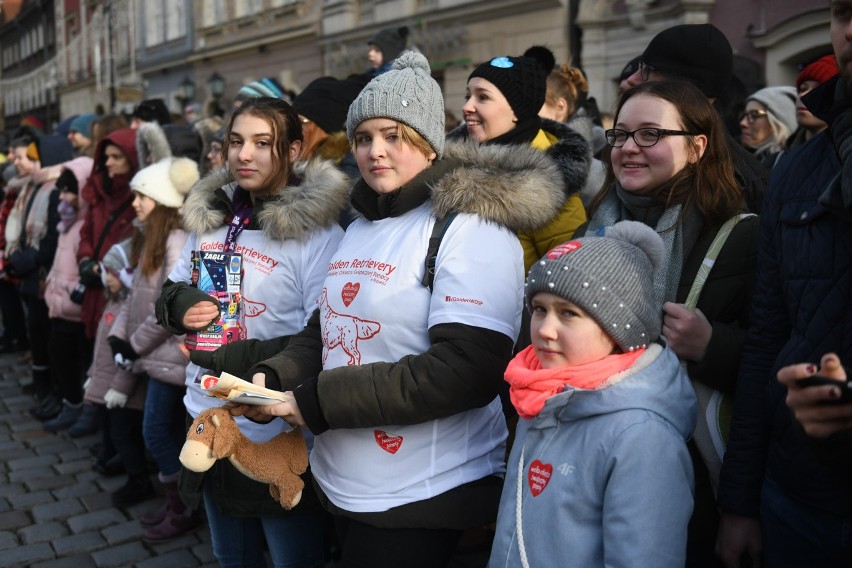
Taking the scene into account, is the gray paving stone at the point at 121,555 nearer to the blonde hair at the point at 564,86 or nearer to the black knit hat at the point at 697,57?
the blonde hair at the point at 564,86

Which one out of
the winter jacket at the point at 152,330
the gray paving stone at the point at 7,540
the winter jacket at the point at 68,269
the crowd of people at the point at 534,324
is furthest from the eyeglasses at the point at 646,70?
the winter jacket at the point at 68,269

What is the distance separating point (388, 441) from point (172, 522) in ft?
8.27

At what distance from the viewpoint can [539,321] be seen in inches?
78.1

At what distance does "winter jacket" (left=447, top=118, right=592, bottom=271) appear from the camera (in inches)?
113

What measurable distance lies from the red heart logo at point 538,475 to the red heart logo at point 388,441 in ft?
1.36

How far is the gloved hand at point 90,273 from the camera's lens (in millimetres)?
5219

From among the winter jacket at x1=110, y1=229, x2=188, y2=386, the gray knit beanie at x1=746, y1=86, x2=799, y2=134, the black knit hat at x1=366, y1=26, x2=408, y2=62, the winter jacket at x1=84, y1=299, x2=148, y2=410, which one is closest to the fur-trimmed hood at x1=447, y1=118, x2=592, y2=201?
the winter jacket at x1=110, y1=229, x2=188, y2=386

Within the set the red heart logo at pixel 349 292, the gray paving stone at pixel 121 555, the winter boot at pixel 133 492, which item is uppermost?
the red heart logo at pixel 349 292

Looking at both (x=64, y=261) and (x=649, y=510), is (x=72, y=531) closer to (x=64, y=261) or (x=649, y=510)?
(x=64, y=261)

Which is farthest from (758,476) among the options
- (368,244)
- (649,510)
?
(368,244)

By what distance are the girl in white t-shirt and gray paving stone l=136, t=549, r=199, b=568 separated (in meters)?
1.89

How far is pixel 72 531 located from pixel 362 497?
2863 millimetres

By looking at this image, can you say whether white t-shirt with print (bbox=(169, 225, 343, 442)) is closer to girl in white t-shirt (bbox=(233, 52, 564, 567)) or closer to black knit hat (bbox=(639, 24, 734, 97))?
girl in white t-shirt (bbox=(233, 52, 564, 567))

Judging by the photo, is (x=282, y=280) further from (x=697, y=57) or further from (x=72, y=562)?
(x=72, y=562)
